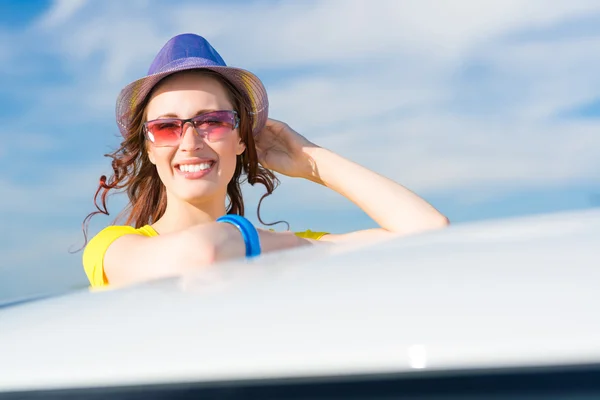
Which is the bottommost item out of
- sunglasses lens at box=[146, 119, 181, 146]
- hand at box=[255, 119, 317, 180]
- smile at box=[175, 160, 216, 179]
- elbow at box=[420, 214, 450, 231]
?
elbow at box=[420, 214, 450, 231]

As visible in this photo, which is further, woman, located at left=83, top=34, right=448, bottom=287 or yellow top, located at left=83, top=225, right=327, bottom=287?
woman, located at left=83, top=34, right=448, bottom=287

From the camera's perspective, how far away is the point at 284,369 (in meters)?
0.74

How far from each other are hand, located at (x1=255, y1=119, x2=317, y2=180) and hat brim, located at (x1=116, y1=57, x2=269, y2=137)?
0.10 meters

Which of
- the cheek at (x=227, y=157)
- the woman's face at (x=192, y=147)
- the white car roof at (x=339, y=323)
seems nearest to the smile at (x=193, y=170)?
the woman's face at (x=192, y=147)

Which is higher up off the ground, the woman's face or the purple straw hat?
the purple straw hat

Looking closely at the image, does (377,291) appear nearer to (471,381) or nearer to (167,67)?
(471,381)

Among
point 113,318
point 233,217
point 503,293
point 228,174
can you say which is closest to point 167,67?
point 228,174

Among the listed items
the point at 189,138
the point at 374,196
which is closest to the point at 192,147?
the point at 189,138

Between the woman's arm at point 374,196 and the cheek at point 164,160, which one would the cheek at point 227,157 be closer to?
the cheek at point 164,160

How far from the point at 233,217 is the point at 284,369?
176 cm

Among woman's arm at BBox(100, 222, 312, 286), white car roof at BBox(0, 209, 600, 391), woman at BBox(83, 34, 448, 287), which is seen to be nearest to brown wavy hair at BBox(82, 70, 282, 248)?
woman at BBox(83, 34, 448, 287)

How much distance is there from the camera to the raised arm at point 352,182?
337 centimetres

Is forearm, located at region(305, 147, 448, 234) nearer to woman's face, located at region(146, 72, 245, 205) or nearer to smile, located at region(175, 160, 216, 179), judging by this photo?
woman's face, located at region(146, 72, 245, 205)

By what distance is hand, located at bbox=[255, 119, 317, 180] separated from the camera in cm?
375
